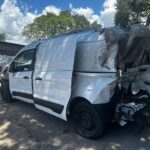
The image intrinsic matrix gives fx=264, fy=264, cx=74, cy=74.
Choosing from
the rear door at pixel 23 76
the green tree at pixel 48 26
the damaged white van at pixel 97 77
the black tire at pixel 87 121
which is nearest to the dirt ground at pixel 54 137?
the black tire at pixel 87 121

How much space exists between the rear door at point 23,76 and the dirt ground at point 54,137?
2.53 feet

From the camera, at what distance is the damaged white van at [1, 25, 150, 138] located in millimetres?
5004

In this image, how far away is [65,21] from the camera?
56125 mm

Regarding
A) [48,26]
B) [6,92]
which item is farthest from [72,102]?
[48,26]

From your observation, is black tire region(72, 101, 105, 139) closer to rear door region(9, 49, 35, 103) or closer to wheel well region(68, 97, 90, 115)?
wheel well region(68, 97, 90, 115)

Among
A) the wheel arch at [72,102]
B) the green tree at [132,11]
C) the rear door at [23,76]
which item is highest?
the green tree at [132,11]

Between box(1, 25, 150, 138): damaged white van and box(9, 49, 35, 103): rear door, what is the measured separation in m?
0.89

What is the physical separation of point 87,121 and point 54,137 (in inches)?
32.0

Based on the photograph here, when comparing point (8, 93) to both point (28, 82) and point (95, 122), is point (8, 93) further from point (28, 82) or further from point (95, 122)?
point (95, 122)

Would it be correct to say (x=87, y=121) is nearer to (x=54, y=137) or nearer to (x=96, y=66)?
(x=54, y=137)

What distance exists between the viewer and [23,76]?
24.4 ft

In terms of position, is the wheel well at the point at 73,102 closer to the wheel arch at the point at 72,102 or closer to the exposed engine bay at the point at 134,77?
the wheel arch at the point at 72,102

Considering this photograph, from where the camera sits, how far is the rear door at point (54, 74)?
5590mm

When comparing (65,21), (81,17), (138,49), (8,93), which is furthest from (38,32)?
(138,49)
